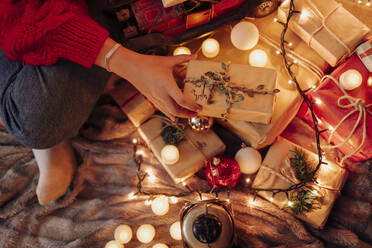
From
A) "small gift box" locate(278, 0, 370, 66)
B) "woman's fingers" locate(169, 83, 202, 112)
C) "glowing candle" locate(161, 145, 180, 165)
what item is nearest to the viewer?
"woman's fingers" locate(169, 83, 202, 112)

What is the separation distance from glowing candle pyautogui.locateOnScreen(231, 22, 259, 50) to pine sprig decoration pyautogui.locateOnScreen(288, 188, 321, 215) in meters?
0.53

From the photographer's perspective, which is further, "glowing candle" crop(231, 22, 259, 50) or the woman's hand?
"glowing candle" crop(231, 22, 259, 50)

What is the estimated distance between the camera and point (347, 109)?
89 cm

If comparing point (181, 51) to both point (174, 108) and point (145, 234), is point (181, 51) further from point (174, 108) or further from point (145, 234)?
point (145, 234)

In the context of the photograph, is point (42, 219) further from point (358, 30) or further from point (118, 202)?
point (358, 30)

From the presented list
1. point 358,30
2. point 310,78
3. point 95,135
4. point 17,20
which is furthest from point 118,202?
point 358,30

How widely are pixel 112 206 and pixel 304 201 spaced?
729 mm

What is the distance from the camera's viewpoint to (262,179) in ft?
3.32

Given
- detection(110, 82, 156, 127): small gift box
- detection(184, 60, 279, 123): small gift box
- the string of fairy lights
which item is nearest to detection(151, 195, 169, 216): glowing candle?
the string of fairy lights

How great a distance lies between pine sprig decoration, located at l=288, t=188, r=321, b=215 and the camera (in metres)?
0.94

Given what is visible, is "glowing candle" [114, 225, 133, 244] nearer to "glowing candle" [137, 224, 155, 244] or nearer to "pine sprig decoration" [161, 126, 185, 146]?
"glowing candle" [137, 224, 155, 244]

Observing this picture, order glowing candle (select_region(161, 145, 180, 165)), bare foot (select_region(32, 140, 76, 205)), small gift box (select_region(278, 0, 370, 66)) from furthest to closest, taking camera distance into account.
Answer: bare foot (select_region(32, 140, 76, 205)) → glowing candle (select_region(161, 145, 180, 165)) → small gift box (select_region(278, 0, 370, 66))

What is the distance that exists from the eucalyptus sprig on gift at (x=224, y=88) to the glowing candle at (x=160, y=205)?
1.43 feet

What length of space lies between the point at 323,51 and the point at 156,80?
→ 22.4 inches
